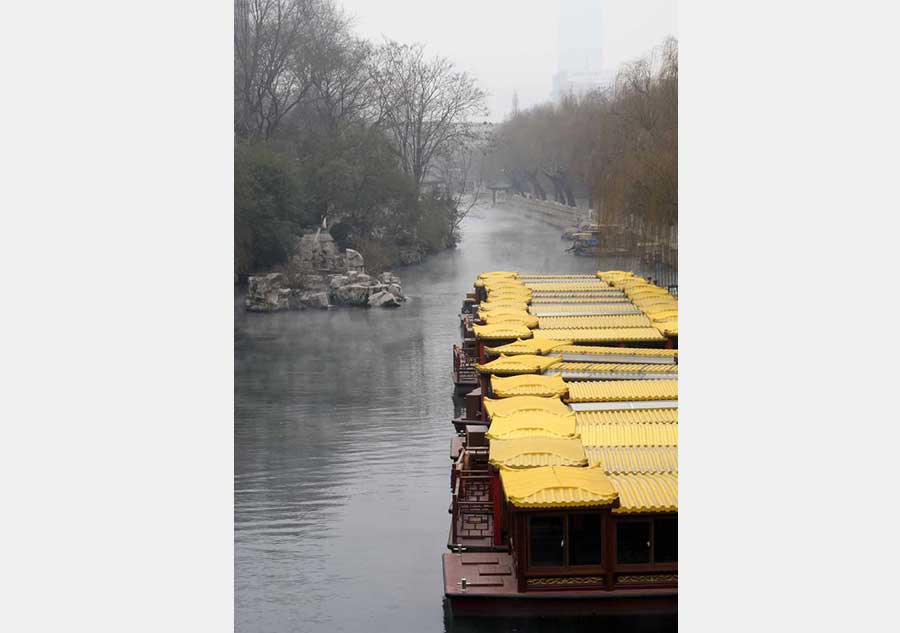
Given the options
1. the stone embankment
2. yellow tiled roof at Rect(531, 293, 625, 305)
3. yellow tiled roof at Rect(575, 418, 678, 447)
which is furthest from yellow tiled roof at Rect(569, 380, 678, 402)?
the stone embankment

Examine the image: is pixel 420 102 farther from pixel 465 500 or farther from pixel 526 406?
pixel 465 500

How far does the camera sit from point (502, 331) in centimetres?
840

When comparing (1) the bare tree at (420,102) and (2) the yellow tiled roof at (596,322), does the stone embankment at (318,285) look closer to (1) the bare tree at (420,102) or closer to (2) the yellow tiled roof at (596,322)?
(1) the bare tree at (420,102)

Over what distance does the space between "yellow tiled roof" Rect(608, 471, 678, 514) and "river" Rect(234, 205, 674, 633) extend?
38 centimetres

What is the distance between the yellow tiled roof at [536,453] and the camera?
15.5 feet

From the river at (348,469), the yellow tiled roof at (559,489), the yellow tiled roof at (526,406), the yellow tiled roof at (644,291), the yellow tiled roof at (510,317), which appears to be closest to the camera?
the yellow tiled roof at (559,489)

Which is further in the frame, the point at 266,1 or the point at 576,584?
the point at 266,1

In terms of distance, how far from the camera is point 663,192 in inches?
409

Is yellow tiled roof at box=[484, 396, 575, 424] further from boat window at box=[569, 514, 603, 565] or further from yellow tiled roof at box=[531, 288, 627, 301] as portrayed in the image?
yellow tiled roof at box=[531, 288, 627, 301]

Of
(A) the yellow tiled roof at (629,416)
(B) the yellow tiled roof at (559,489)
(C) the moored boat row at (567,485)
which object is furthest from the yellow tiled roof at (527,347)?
(B) the yellow tiled roof at (559,489)
